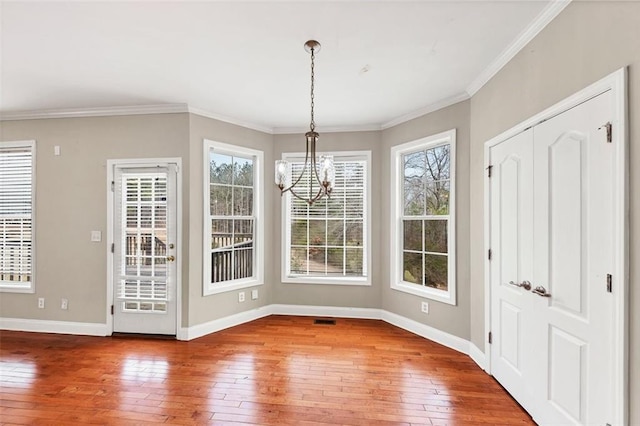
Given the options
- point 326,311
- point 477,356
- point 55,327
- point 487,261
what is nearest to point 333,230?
point 326,311

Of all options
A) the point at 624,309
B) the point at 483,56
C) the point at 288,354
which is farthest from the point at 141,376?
the point at 483,56

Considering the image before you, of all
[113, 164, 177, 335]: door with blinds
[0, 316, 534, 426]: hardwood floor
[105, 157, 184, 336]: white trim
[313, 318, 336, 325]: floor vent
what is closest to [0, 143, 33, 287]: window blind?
[0, 316, 534, 426]: hardwood floor

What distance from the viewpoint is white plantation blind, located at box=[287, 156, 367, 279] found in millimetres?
4551

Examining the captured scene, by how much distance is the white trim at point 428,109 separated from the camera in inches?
132

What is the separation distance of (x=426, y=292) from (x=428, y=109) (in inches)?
86.7

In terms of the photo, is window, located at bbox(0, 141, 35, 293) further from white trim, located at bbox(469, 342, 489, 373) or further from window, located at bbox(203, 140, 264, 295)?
white trim, located at bbox(469, 342, 489, 373)

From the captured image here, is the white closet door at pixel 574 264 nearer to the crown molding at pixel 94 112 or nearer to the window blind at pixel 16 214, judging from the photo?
the crown molding at pixel 94 112

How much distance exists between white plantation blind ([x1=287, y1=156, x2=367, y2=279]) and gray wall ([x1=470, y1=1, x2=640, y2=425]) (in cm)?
171

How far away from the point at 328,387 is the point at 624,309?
6.73 feet

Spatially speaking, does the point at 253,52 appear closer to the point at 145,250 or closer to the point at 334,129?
the point at 334,129

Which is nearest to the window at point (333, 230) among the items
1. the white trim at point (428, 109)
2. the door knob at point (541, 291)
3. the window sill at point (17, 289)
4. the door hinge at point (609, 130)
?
the white trim at point (428, 109)

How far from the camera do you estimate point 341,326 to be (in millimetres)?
4148

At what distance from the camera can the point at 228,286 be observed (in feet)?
13.5

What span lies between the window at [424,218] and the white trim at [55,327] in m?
3.78
